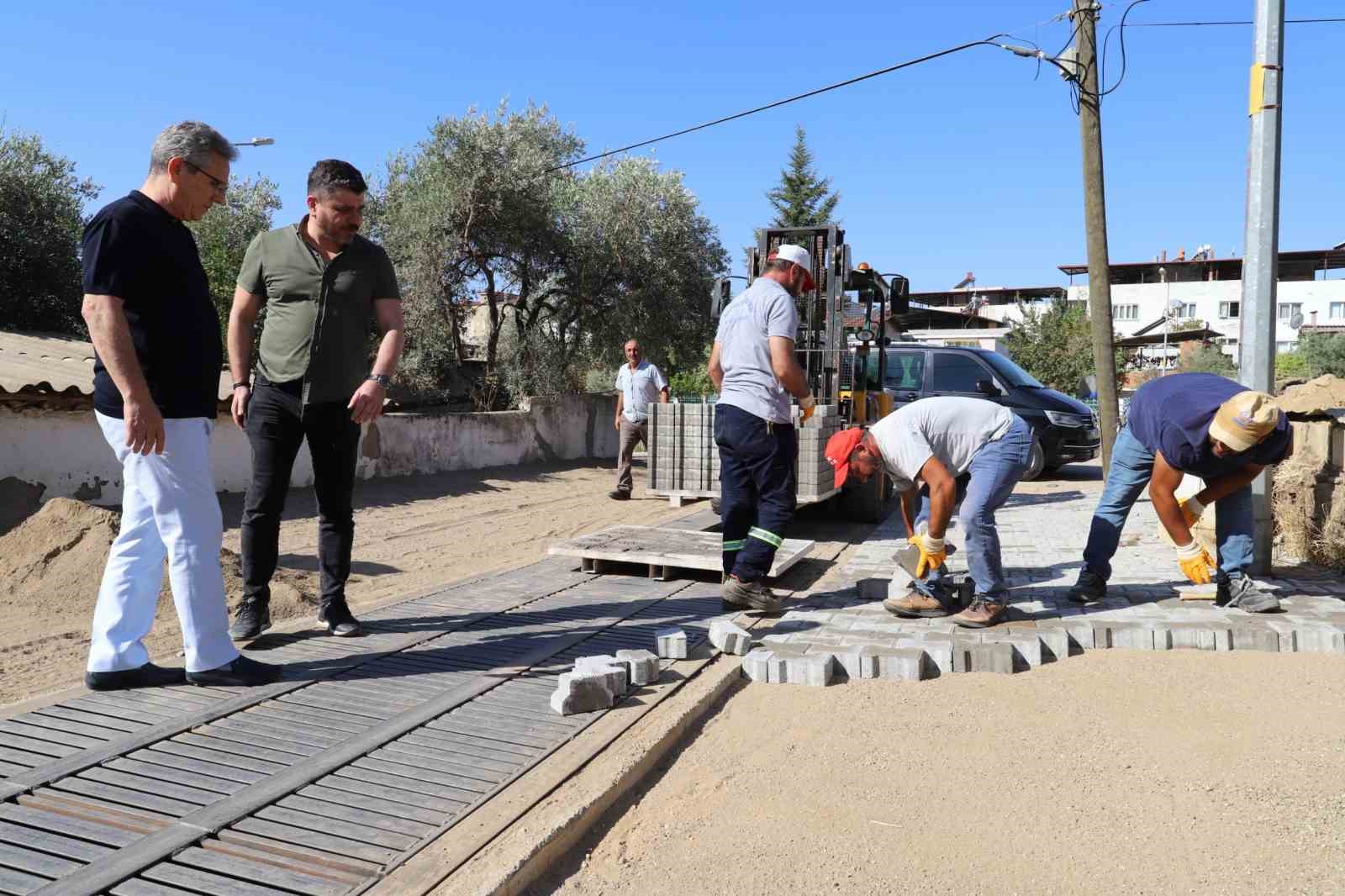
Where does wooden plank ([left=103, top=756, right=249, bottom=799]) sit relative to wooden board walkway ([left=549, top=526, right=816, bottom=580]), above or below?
below

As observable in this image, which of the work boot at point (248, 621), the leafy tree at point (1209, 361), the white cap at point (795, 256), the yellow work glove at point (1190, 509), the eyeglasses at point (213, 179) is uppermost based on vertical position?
the leafy tree at point (1209, 361)

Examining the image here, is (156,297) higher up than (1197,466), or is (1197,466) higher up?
(156,297)

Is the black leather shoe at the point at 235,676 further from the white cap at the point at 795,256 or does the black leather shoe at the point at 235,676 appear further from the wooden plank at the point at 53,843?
the white cap at the point at 795,256

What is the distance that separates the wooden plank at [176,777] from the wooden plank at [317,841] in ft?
0.80

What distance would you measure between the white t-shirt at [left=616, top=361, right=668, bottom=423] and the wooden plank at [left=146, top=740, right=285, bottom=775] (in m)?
8.32

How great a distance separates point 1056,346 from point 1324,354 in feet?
26.5

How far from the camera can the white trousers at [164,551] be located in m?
3.63

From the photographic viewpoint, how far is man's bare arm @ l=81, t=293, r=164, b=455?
3449mm

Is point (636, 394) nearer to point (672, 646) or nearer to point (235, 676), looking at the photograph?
point (672, 646)

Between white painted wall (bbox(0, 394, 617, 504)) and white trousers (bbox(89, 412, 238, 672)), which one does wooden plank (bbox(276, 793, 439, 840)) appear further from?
white painted wall (bbox(0, 394, 617, 504))

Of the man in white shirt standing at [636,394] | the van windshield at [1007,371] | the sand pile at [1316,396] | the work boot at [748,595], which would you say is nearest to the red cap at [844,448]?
the work boot at [748,595]

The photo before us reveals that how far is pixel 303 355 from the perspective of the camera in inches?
174

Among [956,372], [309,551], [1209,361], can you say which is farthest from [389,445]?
[1209,361]

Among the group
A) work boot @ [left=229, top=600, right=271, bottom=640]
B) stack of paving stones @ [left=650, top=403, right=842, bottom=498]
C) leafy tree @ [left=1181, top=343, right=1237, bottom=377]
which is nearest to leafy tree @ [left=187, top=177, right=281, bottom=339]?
stack of paving stones @ [left=650, top=403, right=842, bottom=498]
